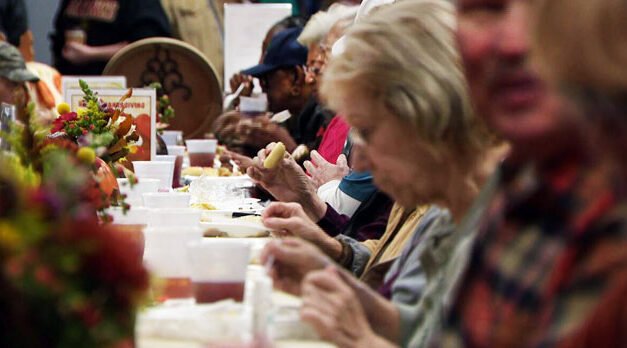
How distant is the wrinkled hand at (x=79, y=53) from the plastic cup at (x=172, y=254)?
18.7 feet

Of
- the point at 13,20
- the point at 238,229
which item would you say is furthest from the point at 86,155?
the point at 13,20

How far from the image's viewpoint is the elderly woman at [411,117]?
1.92 m

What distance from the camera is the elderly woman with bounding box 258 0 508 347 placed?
192 centimetres

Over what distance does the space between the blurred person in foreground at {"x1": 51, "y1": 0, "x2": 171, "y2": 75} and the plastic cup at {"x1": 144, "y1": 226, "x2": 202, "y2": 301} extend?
18.6 feet

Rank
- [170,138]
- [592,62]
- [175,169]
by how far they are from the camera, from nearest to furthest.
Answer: [592,62] → [175,169] → [170,138]

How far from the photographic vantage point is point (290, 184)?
11.6ft

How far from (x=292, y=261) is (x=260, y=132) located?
10.5 feet

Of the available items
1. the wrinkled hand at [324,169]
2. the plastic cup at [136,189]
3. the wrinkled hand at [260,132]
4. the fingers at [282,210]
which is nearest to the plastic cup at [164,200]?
the plastic cup at [136,189]

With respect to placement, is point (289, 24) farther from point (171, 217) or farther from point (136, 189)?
point (171, 217)

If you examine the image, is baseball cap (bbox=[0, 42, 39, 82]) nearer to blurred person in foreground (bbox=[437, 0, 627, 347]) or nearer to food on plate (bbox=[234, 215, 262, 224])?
food on plate (bbox=[234, 215, 262, 224])

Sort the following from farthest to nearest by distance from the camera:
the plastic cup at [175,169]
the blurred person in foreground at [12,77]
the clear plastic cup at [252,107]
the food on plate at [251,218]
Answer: the blurred person in foreground at [12,77] < the clear plastic cup at [252,107] < the plastic cup at [175,169] < the food on plate at [251,218]

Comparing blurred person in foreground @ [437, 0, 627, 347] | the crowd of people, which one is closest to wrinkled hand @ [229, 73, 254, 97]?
the crowd of people

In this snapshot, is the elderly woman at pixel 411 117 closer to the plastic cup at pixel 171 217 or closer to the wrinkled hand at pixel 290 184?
the plastic cup at pixel 171 217

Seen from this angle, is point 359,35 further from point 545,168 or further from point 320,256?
point 545,168
